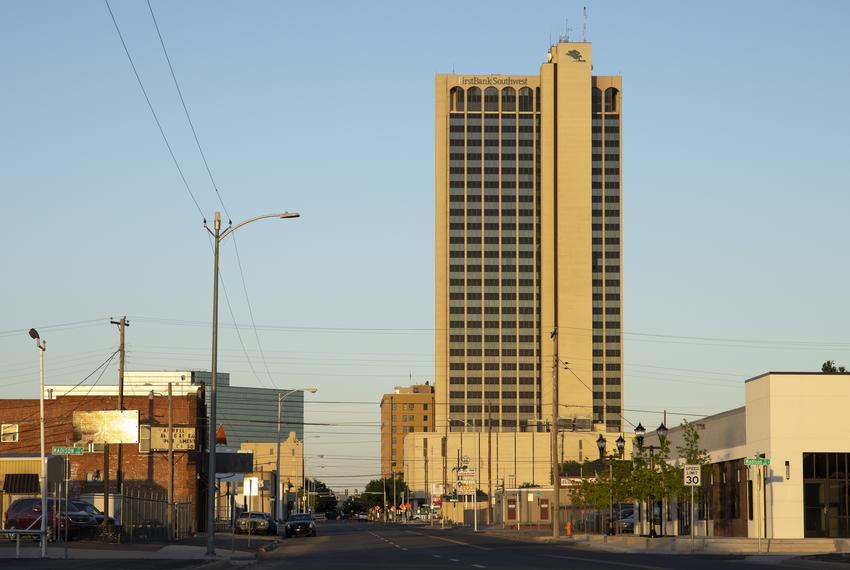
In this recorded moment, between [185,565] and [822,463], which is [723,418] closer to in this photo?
[822,463]

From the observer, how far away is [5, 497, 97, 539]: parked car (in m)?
49.5

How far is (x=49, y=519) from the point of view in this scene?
50.3m

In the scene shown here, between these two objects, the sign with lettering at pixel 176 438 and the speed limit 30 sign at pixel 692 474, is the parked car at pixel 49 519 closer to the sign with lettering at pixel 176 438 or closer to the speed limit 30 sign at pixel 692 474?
the speed limit 30 sign at pixel 692 474

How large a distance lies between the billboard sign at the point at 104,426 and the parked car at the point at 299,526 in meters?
11.2

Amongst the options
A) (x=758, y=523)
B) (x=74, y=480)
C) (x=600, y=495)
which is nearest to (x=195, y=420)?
(x=74, y=480)

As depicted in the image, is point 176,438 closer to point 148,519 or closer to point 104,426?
point 104,426

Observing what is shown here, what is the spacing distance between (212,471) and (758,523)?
85.0 ft

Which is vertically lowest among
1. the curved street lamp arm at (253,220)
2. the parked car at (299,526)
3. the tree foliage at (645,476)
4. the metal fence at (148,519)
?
the parked car at (299,526)

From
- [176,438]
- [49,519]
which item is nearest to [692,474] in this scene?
[49,519]

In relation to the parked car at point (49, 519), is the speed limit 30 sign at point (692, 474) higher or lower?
higher

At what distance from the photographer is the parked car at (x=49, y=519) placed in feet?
163

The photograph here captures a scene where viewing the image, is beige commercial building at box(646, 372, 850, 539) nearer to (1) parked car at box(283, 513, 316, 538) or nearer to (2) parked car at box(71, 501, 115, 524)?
(2) parked car at box(71, 501, 115, 524)

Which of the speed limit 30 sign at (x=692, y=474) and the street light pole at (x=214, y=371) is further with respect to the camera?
the speed limit 30 sign at (x=692, y=474)

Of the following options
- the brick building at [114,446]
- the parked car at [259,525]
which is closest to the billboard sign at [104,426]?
the brick building at [114,446]
